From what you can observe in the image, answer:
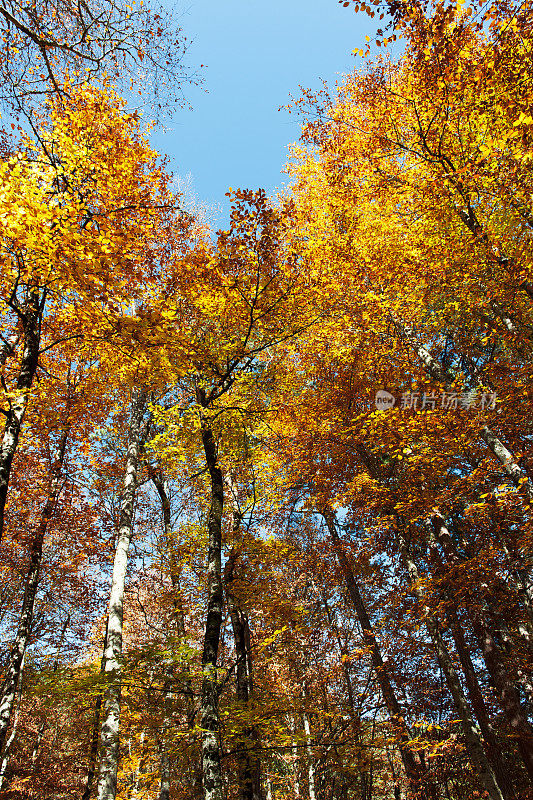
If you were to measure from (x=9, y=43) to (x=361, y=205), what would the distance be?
1037 centimetres

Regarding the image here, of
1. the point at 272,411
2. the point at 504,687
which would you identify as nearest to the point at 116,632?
the point at 272,411

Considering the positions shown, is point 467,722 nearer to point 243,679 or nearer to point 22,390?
point 243,679

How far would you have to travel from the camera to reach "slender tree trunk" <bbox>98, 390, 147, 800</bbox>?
18.9 ft

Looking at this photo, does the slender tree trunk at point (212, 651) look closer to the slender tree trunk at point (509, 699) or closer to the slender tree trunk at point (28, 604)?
the slender tree trunk at point (28, 604)

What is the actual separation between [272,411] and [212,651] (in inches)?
143

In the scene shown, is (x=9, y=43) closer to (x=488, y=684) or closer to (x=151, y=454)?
(x=151, y=454)

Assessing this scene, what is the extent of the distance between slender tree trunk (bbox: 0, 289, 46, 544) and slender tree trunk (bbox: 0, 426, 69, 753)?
3669 mm

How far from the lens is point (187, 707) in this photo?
237 inches

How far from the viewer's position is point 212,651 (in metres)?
5.74

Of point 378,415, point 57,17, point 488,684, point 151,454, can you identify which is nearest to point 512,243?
point 378,415
